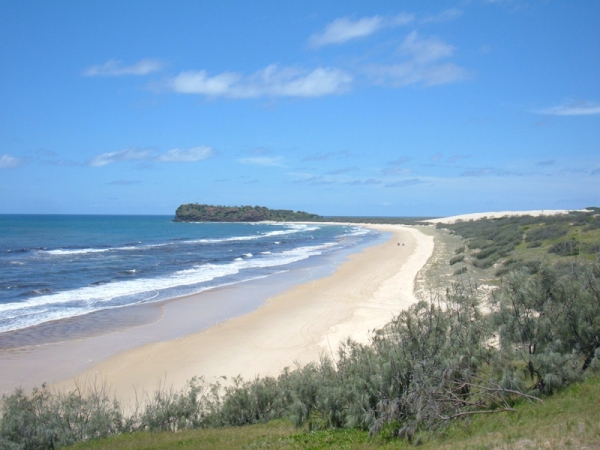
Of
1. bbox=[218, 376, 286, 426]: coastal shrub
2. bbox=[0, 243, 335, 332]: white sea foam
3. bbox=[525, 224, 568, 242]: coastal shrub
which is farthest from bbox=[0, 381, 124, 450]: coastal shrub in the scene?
bbox=[525, 224, 568, 242]: coastal shrub

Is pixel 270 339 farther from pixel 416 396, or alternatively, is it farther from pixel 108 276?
pixel 108 276

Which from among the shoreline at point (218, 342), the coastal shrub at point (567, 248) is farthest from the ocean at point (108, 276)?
the coastal shrub at point (567, 248)

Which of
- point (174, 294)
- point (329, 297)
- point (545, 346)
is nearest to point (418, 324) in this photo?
point (545, 346)

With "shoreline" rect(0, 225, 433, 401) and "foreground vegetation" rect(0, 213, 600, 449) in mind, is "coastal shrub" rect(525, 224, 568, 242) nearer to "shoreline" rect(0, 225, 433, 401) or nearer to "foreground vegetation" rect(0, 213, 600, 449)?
"shoreline" rect(0, 225, 433, 401)

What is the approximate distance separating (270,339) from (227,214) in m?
145

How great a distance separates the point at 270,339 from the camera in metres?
15.0

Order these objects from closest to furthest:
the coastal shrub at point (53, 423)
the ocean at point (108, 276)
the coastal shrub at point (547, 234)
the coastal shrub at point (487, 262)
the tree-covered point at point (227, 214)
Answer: the coastal shrub at point (53, 423)
the ocean at point (108, 276)
the coastal shrub at point (487, 262)
the coastal shrub at point (547, 234)
the tree-covered point at point (227, 214)

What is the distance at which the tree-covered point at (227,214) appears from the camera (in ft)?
508

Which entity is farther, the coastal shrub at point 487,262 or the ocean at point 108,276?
the coastal shrub at point 487,262

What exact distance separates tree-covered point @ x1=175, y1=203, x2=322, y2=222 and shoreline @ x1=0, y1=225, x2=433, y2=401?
434 ft

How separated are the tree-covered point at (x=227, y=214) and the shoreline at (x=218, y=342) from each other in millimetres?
132279

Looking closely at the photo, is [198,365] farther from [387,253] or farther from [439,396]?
[387,253]

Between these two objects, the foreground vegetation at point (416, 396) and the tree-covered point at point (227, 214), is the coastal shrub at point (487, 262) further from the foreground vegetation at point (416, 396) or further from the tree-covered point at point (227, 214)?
the tree-covered point at point (227, 214)

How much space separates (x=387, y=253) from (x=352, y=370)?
1303 inches
